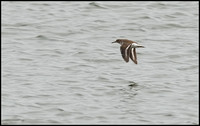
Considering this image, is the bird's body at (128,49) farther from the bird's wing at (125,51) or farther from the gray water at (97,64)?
the gray water at (97,64)

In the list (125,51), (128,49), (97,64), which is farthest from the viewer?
(97,64)

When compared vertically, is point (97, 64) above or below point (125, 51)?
below

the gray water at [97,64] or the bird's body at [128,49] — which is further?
the bird's body at [128,49]

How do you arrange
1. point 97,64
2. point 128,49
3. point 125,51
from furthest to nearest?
point 97,64, point 128,49, point 125,51

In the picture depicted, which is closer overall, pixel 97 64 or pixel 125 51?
pixel 125 51

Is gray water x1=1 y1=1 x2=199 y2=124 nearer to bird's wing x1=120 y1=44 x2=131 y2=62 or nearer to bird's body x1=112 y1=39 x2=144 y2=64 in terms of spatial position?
bird's body x1=112 y1=39 x2=144 y2=64

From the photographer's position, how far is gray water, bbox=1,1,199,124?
1509 centimetres

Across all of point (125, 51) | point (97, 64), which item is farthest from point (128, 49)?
point (97, 64)

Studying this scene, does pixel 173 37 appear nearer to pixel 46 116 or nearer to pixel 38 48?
pixel 38 48

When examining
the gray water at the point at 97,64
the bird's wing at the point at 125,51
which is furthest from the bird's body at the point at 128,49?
the gray water at the point at 97,64

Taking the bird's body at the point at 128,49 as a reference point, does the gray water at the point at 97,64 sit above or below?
below

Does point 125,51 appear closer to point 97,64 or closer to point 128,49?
point 128,49

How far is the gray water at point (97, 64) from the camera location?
49.5ft

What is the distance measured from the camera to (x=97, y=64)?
65.7 feet
